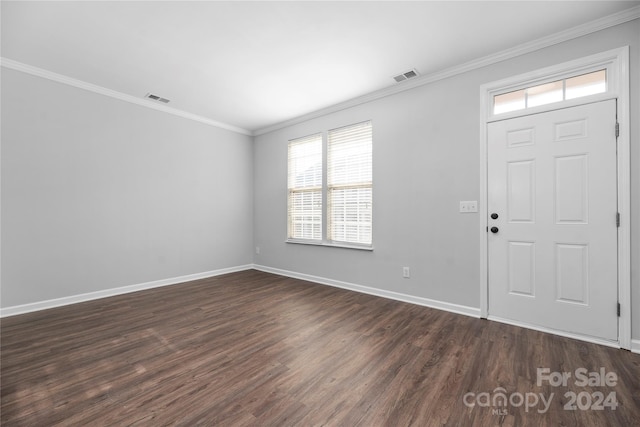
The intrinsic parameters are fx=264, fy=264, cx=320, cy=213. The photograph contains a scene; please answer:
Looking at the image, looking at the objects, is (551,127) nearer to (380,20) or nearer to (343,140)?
(380,20)

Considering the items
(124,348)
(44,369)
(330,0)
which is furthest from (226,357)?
(330,0)

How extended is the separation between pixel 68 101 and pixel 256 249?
11.8 feet

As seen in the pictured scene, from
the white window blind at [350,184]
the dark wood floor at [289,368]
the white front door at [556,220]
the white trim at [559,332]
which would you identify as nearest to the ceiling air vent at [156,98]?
the white window blind at [350,184]

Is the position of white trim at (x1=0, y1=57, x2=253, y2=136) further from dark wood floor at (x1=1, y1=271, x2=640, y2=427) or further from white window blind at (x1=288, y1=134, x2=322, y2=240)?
dark wood floor at (x1=1, y1=271, x2=640, y2=427)

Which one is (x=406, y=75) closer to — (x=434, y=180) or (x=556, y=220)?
(x=434, y=180)

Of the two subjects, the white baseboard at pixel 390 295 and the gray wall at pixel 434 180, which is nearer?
the gray wall at pixel 434 180

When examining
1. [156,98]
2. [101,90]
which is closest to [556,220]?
[156,98]

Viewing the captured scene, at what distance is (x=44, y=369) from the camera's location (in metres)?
1.97

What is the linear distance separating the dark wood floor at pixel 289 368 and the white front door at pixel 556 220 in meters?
0.30

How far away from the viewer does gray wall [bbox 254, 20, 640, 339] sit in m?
2.46

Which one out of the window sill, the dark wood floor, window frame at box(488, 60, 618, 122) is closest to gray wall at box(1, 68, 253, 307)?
the dark wood floor

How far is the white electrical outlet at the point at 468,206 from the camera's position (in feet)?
9.76

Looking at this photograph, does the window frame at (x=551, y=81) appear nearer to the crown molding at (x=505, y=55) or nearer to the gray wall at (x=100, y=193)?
the crown molding at (x=505, y=55)

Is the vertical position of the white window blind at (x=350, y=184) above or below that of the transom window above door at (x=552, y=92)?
below
